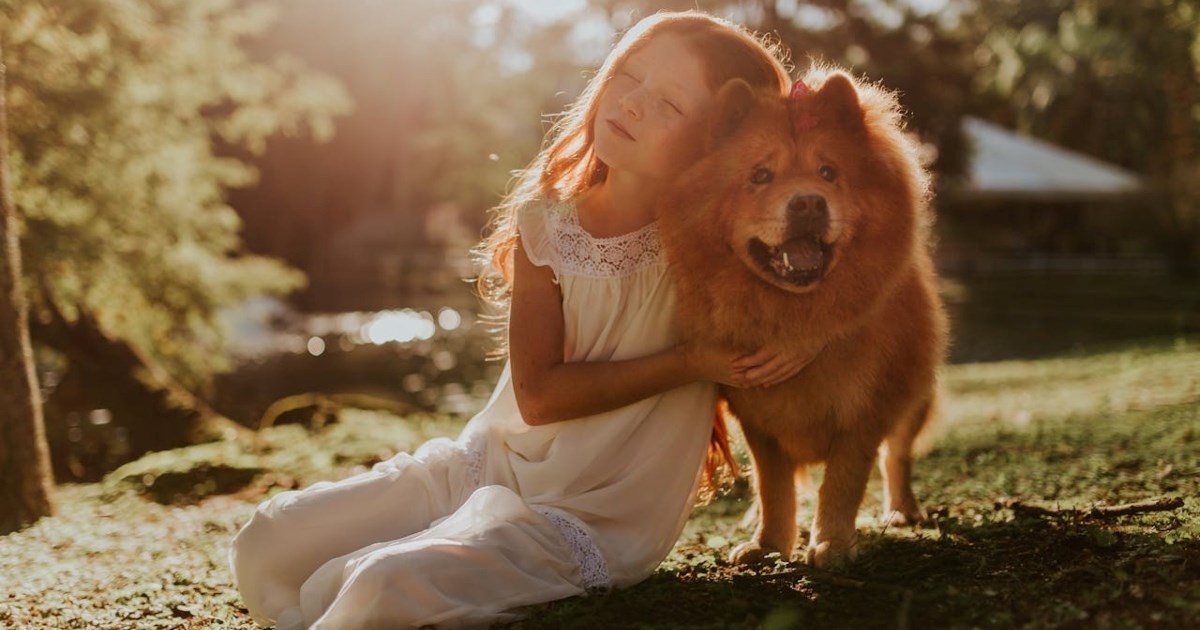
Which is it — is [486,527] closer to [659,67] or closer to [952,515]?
[659,67]

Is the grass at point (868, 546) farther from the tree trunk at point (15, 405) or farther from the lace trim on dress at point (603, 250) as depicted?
the lace trim on dress at point (603, 250)

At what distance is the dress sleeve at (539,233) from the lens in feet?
11.0

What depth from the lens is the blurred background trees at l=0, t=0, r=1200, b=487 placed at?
7.76 meters

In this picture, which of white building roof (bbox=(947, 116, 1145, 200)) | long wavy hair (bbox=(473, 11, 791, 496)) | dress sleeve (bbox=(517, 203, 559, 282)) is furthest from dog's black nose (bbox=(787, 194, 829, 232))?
white building roof (bbox=(947, 116, 1145, 200))

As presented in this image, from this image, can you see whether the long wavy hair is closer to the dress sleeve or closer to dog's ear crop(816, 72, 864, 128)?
the dress sleeve

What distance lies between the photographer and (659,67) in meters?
3.37

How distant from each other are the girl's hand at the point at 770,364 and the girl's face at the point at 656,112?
0.64 meters

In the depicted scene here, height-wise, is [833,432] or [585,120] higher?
[585,120]

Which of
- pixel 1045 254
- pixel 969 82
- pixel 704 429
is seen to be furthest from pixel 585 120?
pixel 1045 254

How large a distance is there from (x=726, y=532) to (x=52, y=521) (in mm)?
3227

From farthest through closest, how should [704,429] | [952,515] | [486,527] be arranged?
[952,515], [704,429], [486,527]

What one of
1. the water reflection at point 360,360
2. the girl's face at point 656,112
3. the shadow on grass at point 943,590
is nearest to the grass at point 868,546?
the shadow on grass at point 943,590

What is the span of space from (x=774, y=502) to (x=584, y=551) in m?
0.88

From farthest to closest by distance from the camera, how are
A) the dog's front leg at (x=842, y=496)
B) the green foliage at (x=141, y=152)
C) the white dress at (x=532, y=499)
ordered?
the green foliage at (x=141, y=152) < the dog's front leg at (x=842, y=496) < the white dress at (x=532, y=499)
